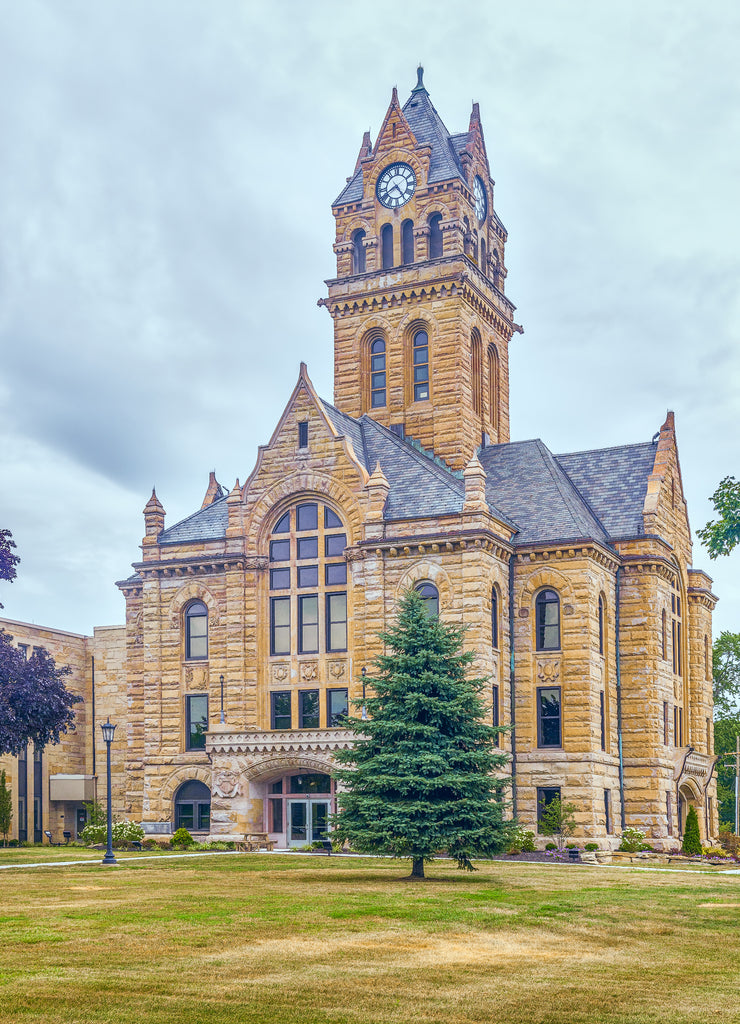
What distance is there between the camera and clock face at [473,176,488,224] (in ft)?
208

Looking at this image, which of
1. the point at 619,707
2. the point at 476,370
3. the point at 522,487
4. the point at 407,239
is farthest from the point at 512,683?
the point at 407,239

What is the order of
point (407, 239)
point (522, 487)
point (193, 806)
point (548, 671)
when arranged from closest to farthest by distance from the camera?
point (548, 671)
point (193, 806)
point (522, 487)
point (407, 239)

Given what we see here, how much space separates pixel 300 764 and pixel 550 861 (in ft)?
34.7

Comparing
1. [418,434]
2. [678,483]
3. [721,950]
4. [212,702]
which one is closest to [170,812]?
[212,702]

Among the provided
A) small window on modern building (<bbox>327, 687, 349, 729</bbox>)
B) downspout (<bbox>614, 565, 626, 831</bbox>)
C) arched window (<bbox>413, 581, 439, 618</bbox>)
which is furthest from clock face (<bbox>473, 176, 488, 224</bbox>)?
small window on modern building (<bbox>327, 687, 349, 729</bbox>)

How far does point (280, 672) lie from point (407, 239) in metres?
21.7

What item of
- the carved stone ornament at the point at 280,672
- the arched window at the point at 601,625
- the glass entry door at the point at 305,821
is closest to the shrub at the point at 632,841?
the arched window at the point at 601,625

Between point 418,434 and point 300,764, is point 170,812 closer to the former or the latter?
point 300,764

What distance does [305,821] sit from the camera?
166 ft

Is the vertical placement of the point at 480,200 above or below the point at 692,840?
above

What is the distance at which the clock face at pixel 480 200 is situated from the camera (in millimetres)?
63500

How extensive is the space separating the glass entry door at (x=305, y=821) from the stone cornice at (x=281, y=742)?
257 cm

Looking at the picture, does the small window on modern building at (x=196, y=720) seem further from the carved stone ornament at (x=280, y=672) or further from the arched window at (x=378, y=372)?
the arched window at (x=378, y=372)

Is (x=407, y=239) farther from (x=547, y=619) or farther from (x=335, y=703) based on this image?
(x=335, y=703)
